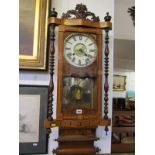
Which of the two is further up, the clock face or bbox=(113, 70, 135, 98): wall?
the clock face

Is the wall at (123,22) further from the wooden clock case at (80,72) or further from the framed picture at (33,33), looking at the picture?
the framed picture at (33,33)

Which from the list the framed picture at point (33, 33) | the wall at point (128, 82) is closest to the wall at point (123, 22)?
the framed picture at point (33, 33)

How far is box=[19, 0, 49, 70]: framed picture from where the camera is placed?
71.9 inches

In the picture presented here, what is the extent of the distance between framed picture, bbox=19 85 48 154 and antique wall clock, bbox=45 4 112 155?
127 millimetres

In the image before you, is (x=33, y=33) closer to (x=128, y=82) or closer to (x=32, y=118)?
(x=32, y=118)

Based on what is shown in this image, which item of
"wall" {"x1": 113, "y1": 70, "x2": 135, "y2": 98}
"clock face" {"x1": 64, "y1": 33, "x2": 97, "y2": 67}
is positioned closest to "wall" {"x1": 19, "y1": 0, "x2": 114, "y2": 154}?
"clock face" {"x1": 64, "y1": 33, "x2": 97, "y2": 67}

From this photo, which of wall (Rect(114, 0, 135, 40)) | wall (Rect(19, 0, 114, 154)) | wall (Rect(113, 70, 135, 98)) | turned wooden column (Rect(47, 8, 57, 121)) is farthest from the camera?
wall (Rect(113, 70, 135, 98))

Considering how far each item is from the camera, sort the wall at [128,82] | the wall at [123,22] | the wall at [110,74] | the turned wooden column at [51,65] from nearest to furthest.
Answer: the turned wooden column at [51,65] → the wall at [110,74] → the wall at [123,22] → the wall at [128,82]

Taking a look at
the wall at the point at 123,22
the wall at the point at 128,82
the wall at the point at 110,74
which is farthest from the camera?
the wall at the point at 128,82

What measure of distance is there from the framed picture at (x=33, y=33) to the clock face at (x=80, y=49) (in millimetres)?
185

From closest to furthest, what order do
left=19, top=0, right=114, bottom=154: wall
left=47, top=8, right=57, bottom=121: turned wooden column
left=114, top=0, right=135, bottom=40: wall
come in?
left=47, top=8, right=57, bottom=121: turned wooden column → left=19, top=0, right=114, bottom=154: wall → left=114, top=0, right=135, bottom=40: wall

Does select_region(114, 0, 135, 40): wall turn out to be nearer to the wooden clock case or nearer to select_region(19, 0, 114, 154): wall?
select_region(19, 0, 114, 154): wall

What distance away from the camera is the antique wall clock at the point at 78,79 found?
177 centimetres
